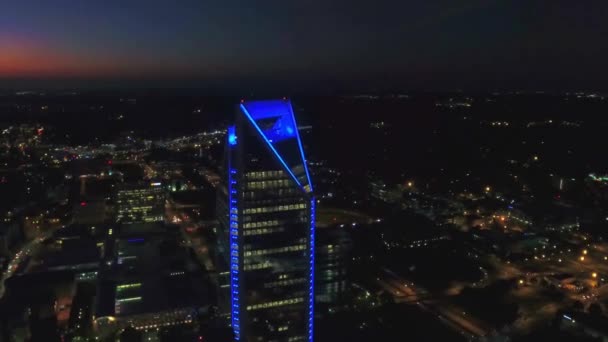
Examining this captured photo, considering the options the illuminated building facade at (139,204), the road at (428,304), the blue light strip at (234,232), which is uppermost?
the blue light strip at (234,232)

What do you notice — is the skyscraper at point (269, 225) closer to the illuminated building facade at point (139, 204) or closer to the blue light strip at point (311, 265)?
the blue light strip at point (311, 265)

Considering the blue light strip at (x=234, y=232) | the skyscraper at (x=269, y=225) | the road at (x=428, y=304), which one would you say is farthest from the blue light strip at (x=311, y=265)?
the road at (x=428, y=304)

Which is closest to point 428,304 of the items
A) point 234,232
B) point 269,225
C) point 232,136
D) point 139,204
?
point 269,225

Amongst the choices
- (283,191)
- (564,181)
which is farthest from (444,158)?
(283,191)

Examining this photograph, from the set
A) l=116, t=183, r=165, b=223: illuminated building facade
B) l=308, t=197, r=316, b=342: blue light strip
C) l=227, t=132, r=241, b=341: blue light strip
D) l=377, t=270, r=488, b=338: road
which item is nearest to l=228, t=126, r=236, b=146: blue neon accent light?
l=227, t=132, r=241, b=341: blue light strip

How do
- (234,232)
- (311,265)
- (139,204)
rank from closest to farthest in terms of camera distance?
(234,232)
(311,265)
(139,204)

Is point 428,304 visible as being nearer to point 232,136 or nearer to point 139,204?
point 232,136

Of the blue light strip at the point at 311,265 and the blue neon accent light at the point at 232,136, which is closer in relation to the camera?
the blue neon accent light at the point at 232,136
